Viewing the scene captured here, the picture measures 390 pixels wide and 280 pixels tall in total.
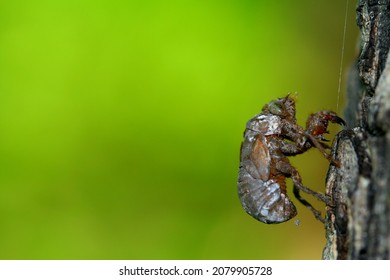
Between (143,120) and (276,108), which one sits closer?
(276,108)

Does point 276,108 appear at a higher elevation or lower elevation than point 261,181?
higher

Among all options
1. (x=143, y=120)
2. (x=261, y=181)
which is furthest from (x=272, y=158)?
(x=143, y=120)

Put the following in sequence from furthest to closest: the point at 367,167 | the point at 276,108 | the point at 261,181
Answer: the point at 276,108 < the point at 261,181 < the point at 367,167

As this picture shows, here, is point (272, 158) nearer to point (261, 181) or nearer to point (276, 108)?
point (261, 181)

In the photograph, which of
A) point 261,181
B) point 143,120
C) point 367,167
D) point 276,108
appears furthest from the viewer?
point 143,120

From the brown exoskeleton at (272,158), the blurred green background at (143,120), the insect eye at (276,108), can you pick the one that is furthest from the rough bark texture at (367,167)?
the blurred green background at (143,120)

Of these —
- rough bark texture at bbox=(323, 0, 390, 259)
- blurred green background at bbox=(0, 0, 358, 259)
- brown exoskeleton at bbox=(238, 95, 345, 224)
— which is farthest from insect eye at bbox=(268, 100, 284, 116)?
blurred green background at bbox=(0, 0, 358, 259)

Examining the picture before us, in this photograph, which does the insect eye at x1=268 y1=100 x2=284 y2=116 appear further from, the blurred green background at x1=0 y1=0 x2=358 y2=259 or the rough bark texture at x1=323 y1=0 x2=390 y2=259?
the blurred green background at x1=0 y1=0 x2=358 y2=259

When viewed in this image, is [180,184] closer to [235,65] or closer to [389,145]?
[235,65]
